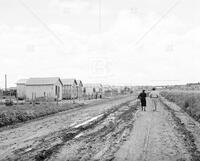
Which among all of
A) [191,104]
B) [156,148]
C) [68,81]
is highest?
[68,81]

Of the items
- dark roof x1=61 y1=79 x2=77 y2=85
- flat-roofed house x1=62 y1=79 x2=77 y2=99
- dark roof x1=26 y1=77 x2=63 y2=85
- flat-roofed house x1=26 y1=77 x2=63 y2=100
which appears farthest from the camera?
dark roof x1=61 y1=79 x2=77 y2=85

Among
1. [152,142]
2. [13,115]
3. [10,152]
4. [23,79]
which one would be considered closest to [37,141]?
[10,152]

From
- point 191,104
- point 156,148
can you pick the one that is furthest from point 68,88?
point 156,148

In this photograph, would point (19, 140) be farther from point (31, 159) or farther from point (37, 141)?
point (31, 159)

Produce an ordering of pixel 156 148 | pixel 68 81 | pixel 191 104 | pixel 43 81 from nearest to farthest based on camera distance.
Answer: pixel 156 148
pixel 191 104
pixel 43 81
pixel 68 81

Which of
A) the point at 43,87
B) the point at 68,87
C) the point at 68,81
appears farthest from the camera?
the point at 68,81

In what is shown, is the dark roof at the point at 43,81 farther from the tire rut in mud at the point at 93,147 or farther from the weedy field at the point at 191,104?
the tire rut in mud at the point at 93,147

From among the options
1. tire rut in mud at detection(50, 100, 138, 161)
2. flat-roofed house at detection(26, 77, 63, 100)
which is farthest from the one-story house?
tire rut in mud at detection(50, 100, 138, 161)

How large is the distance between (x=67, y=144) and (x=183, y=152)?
3.68 meters

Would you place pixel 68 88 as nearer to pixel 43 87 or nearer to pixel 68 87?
pixel 68 87

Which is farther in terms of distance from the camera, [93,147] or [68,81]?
[68,81]

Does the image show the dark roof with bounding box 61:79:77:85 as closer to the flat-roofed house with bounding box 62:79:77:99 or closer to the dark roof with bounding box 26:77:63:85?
the flat-roofed house with bounding box 62:79:77:99

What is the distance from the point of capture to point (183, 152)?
28.8ft

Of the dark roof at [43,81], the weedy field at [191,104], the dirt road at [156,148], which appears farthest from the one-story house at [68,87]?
the dirt road at [156,148]
